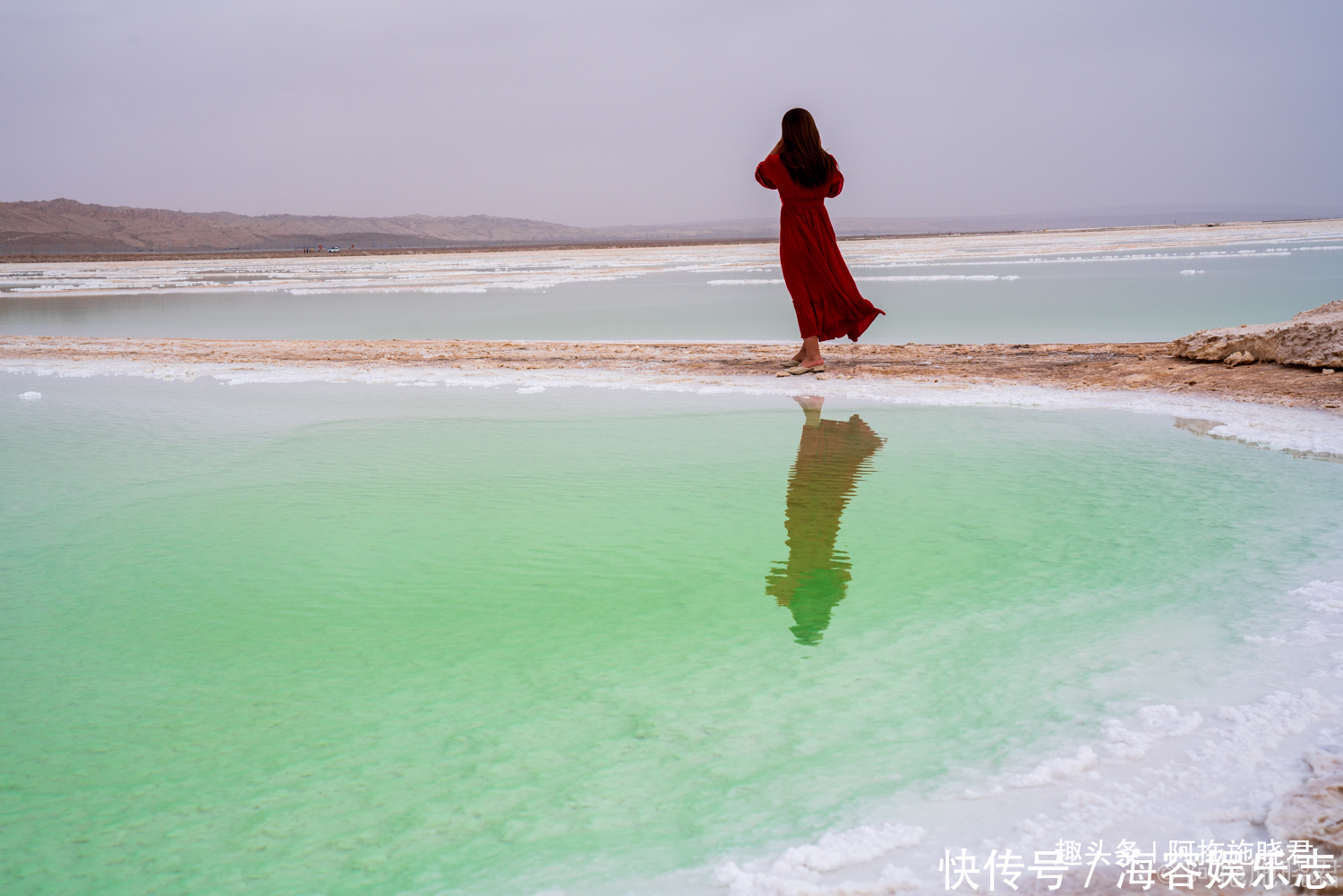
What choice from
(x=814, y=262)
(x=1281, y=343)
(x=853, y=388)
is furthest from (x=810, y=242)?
(x=1281, y=343)

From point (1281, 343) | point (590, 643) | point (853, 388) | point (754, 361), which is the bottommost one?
point (590, 643)

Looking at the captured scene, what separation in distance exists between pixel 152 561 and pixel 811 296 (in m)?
5.73

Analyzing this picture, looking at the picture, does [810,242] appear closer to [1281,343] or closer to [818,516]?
[1281,343]

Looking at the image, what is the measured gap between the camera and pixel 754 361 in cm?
898

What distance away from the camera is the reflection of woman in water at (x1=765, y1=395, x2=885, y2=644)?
3.22 metres

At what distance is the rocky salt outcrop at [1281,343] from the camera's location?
687cm

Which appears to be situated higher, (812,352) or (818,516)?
(812,352)

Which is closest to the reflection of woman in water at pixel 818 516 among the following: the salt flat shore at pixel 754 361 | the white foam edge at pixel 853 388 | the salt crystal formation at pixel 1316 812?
the white foam edge at pixel 853 388

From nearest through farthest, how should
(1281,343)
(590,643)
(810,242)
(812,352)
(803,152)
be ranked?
(590,643) → (1281,343) → (803,152) → (810,242) → (812,352)

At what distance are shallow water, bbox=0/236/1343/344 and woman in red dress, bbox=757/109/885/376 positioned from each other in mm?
2678

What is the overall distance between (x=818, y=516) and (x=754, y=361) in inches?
194

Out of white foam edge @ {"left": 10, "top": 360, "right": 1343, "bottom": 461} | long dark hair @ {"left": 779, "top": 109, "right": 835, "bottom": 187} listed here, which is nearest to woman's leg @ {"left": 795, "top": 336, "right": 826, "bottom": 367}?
white foam edge @ {"left": 10, "top": 360, "right": 1343, "bottom": 461}

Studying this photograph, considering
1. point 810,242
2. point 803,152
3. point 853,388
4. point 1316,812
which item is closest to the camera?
point 1316,812

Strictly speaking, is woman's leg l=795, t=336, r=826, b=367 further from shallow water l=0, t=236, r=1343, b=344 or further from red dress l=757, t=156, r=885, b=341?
shallow water l=0, t=236, r=1343, b=344
